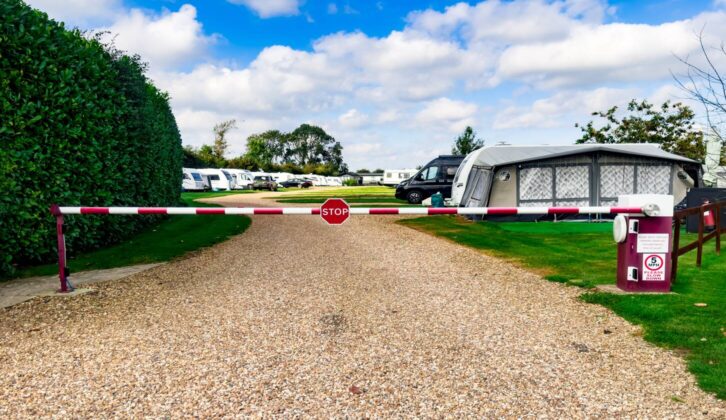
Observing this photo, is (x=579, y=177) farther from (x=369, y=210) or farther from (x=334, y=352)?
(x=334, y=352)

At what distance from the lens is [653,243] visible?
20.3 feet

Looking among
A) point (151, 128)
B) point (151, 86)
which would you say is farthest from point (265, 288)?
point (151, 86)

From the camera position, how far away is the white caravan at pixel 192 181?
145 feet

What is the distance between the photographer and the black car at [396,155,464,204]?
25.6 m

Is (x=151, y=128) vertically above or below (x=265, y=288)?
above

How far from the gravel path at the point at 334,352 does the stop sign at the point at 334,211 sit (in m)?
0.93

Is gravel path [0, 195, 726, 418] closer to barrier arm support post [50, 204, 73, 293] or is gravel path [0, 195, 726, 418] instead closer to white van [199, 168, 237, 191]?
barrier arm support post [50, 204, 73, 293]

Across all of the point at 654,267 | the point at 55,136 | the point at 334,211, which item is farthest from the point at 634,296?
the point at 55,136

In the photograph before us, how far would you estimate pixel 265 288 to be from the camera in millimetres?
6711

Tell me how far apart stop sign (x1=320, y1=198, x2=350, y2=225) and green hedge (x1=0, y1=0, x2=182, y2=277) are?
4.33 meters

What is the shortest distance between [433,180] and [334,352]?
22.4 meters

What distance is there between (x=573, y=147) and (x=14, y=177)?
1514 centimetres

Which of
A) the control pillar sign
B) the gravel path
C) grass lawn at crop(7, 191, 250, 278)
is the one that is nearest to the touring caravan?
grass lawn at crop(7, 191, 250, 278)

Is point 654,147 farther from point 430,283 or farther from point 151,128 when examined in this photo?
A: point 151,128
